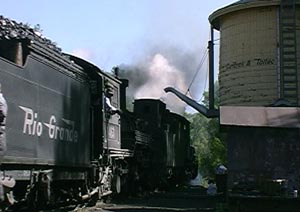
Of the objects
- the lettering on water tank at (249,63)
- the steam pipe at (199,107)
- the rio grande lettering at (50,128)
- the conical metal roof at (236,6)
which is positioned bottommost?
the rio grande lettering at (50,128)

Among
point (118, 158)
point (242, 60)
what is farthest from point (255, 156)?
point (242, 60)

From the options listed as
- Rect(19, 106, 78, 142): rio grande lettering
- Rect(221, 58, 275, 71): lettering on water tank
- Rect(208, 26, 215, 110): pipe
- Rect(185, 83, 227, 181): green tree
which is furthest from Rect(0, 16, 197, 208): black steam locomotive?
Result: Rect(185, 83, 227, 181): green tree

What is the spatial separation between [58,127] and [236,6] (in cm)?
1667

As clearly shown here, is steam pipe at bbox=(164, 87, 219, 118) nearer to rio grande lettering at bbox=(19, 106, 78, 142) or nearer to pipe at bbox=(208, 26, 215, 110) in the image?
pipe at bbox=(208, 26, 215, 110)

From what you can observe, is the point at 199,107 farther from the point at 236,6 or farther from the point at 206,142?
the point at 206,142

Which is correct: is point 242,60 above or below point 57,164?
above

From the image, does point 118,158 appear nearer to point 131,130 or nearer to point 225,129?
point 131,130

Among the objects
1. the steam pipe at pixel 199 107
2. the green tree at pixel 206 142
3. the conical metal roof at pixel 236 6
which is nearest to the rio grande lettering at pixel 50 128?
the conical metal roof at pixel 236 6

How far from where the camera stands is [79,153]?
590 inches

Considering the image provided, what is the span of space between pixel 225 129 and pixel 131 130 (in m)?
7.65

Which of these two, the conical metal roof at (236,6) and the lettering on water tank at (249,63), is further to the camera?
the lettering on water tank at (249,63)

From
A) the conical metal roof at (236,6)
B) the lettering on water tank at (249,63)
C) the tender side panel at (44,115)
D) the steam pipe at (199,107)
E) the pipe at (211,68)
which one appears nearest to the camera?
the tender side panel at (44,115)

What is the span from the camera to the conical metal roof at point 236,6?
26719 mm

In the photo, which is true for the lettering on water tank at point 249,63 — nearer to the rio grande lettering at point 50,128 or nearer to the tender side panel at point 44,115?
the tender side panel at point 44,115
